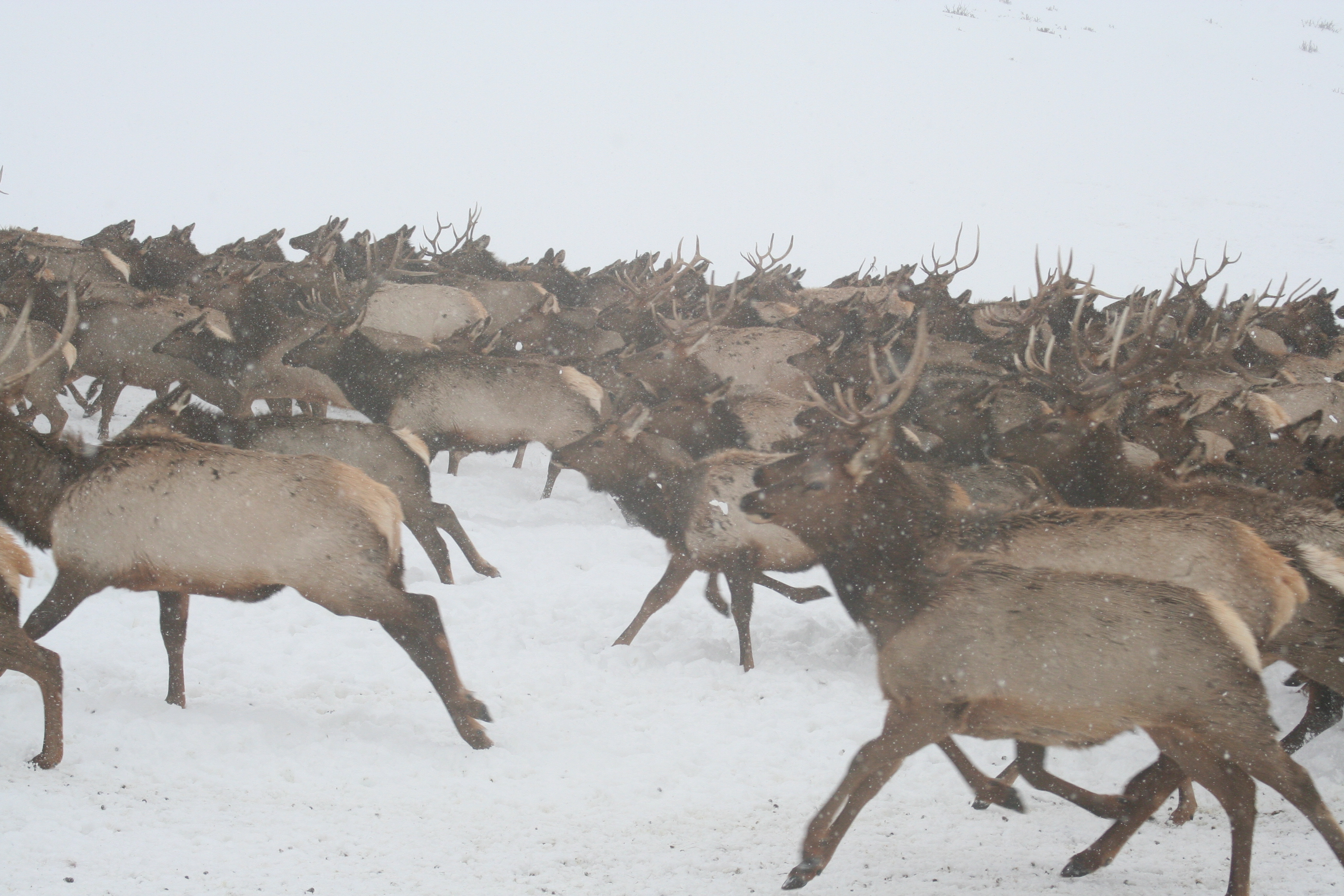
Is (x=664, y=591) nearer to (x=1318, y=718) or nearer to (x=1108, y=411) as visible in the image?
(x=1108, y=411)

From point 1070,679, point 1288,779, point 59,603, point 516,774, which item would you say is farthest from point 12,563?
point 1288,779

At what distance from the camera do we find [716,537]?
5.74 metres

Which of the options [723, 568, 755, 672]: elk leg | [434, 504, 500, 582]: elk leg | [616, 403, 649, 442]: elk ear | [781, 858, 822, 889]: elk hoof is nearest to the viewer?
[781, 858, 822, 889]: elk hoof

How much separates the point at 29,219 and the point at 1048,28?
48.9 m

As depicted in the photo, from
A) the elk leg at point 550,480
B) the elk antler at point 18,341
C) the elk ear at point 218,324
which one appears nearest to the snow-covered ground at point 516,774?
the elk antler at point 18,341

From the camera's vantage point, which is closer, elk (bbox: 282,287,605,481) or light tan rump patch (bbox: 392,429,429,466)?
light tan rump patch (bbox: 392,429,429,466)

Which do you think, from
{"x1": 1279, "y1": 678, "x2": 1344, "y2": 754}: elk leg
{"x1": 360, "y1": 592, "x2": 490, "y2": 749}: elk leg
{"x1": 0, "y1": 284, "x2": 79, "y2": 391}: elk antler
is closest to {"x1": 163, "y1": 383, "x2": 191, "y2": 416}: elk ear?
{"x1": 0, "y1": 284, "x2": 79, "y2": 391}: elk antler

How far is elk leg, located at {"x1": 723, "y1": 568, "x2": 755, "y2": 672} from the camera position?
5.69 m

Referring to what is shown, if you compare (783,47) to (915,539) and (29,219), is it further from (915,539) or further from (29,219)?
(915,539)

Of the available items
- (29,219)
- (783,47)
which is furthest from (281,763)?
(783,47)

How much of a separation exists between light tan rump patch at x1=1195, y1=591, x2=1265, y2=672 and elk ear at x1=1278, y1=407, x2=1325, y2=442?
12.1 feet

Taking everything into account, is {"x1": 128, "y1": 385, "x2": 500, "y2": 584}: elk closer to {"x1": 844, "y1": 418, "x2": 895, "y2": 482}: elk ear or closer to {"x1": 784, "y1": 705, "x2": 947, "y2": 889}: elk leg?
{"x1": 844, "y1": 418, "x2": 895, "y2": 482}: elk ear

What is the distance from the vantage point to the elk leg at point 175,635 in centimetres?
452

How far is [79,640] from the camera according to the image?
5016 mm
